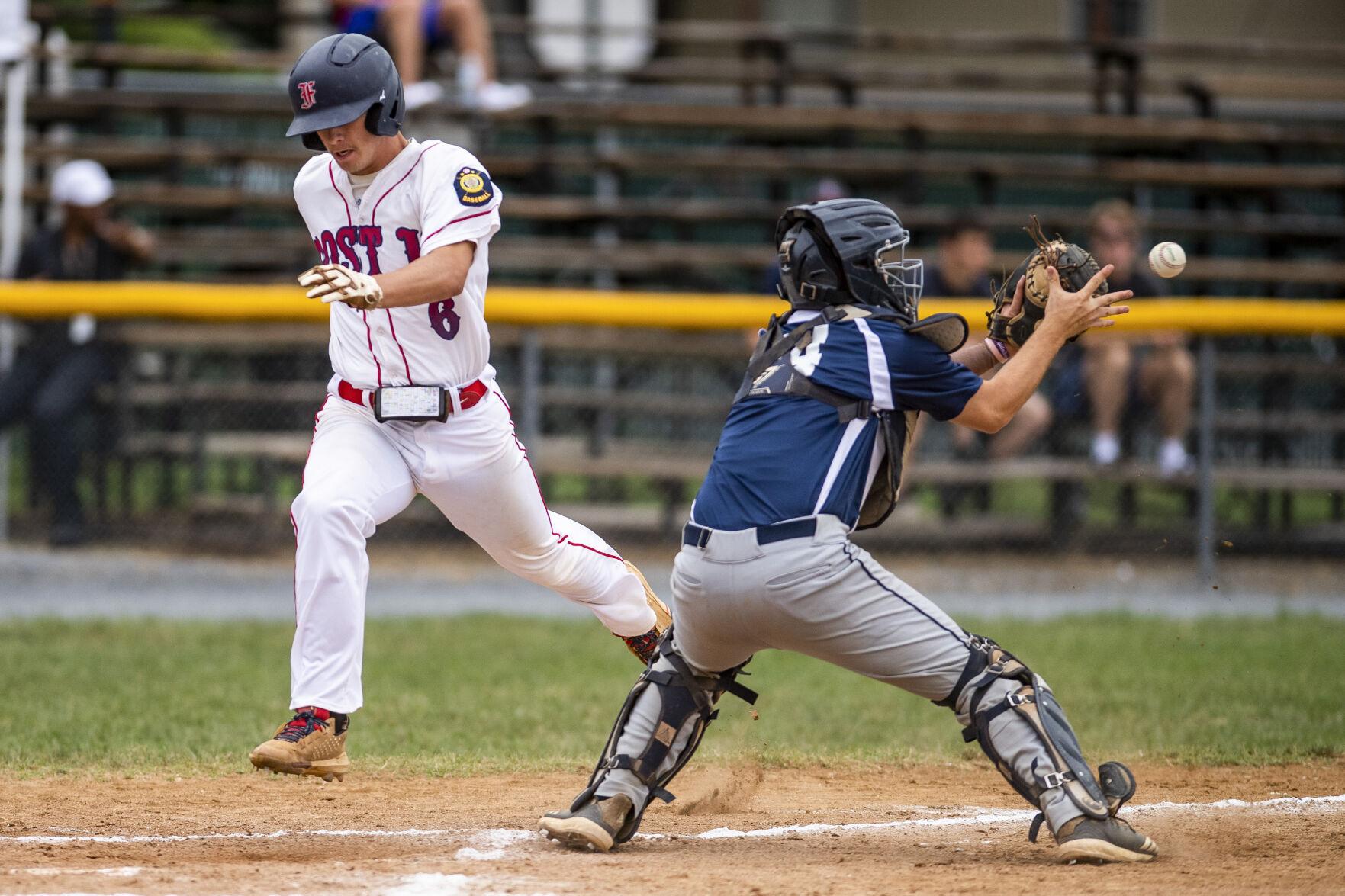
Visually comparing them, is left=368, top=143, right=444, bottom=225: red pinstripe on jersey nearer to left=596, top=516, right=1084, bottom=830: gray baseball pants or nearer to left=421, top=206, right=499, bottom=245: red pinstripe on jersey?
left=421, top=206, right=499, bottom=245: red pinstripe on jersey

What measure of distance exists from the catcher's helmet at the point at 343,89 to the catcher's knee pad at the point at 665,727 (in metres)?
1.80

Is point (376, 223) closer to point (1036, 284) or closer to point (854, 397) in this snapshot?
point (854, 397)

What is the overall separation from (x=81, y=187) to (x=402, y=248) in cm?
576

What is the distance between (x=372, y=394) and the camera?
4.96m

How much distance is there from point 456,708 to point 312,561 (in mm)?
2371

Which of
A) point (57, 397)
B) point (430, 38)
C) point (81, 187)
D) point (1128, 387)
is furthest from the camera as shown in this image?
point (430, 38)

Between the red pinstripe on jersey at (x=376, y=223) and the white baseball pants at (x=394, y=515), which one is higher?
the red pinstripe on jersey at (x=376, y=223)

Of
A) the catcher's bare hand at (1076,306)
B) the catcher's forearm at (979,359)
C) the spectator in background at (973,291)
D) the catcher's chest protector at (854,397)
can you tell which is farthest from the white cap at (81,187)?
the catcher's bare hand at (1076,306)

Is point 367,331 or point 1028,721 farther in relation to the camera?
point 367,331

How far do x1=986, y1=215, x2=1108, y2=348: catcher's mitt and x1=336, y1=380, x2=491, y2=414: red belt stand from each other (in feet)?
5.19

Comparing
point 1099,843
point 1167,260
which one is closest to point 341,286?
point 1167,260

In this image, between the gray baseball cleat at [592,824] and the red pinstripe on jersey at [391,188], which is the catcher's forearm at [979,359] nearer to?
the gray baseball cleat at [592,824]

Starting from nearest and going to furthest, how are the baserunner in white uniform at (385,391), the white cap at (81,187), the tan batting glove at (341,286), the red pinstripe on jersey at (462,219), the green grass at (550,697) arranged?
the tan batting glove at (341,286) → the baserunner in white uniform at (385,391) → the red pinstripe on jersey at (462,219) → the green grass at (550,697) → the white cap at (81,187)

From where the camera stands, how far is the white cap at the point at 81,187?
9.91 meters
